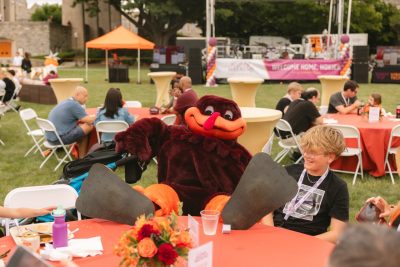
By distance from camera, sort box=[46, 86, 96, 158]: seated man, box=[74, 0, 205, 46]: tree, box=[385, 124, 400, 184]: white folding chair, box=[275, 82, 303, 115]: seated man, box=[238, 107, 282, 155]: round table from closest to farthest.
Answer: box=[238, 107, 282, 155]: round table → box=[385, 124, 400, 184]: white folding chair → box=[46, 86, 96, 158]: seated man → box=[275, 82, 303, 115]: seated man → box=[74, 0, 205, 46]: tree

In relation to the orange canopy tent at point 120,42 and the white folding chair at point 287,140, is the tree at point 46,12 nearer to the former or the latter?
the orange canopy tent at point 120,42

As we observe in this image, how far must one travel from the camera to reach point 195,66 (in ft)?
66.1

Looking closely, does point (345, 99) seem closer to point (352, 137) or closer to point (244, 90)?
point (244, 90)

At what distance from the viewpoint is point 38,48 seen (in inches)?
1614

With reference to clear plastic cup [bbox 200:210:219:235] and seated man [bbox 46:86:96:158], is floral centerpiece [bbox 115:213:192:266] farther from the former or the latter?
seated man [bbox 46:86:96:158]

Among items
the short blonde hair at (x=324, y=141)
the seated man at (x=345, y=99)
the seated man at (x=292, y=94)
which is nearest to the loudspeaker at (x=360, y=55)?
the seated man at (x=345, y=99)

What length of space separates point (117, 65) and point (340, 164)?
623 inches

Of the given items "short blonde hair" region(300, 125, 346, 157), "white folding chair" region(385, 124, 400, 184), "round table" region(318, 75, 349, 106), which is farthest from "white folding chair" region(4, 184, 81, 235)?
"round table" region(318, 75, 349, 106)

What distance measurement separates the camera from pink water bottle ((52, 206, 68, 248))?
2.48m

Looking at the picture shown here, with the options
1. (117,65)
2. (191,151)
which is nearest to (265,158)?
(191,151)

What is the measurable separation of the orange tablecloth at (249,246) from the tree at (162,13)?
30.6 meters

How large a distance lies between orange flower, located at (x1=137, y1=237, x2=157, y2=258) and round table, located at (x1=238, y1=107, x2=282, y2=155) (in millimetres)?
3662

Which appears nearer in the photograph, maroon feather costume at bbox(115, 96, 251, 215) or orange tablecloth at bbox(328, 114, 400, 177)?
maroon feather costume at bbox(115, 96, 251, 215)

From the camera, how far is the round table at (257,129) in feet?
18.3
